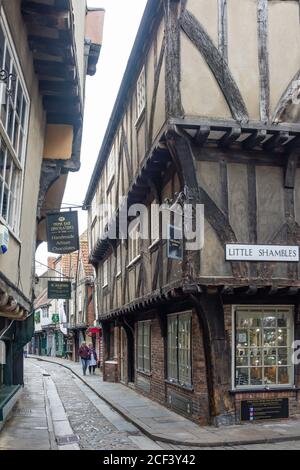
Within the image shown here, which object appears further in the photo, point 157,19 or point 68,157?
point 157,19

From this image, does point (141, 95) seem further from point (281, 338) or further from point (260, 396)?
point (260, 396)

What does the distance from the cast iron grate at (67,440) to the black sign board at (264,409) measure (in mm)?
3251

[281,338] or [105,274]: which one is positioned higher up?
[105,274]

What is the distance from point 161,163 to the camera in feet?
41.2

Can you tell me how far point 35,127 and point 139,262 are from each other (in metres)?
7.23

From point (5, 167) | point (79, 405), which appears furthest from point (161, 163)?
point (79, 405)

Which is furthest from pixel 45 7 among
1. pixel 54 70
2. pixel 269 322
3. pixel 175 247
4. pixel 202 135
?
pixel 269 322

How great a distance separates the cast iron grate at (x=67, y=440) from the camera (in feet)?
33.1

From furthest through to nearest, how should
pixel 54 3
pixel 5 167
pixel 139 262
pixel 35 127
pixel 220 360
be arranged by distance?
pixel 139 262
pixel 220 360
pixel 35 127
pixel 5 167
pixel 54 3

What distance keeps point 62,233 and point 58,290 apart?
9874mm

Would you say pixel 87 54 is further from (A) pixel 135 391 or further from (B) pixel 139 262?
(A) pixel 135 391

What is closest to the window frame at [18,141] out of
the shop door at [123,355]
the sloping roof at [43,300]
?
the shop door at [123,355]

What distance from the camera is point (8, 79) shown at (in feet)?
21.3

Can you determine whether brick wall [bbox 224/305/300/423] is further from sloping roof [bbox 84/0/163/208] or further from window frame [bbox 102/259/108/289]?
window frame [bbox 102/259/108/289]
